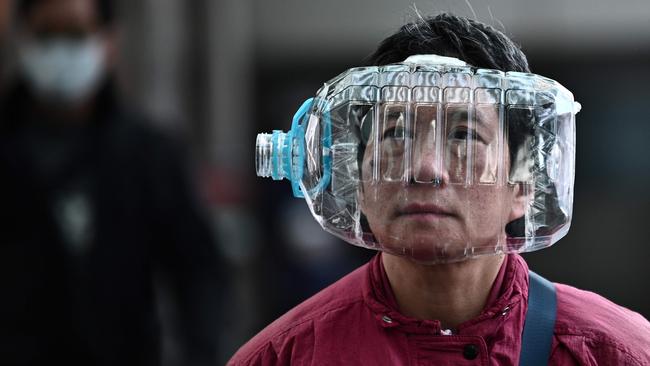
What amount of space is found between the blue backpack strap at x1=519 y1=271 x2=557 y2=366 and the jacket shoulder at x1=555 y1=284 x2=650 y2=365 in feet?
0.07

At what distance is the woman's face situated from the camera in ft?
9.84

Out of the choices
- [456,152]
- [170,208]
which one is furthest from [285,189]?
[456,152]

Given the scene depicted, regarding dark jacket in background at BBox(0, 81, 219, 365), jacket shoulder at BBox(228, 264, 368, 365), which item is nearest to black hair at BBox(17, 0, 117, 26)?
dark jacket in background at BBox(0, 81, 219, 365)

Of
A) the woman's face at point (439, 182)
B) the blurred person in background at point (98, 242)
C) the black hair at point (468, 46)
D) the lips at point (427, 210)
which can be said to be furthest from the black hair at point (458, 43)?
the blurred person in background at point (98, 242)

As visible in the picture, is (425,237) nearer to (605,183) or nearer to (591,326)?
(591,326)

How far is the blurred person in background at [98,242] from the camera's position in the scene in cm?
484

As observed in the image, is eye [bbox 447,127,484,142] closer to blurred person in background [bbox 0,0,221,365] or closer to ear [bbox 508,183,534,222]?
ear [bbox 508,183,534,222]

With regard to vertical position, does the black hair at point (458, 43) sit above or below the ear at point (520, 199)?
above

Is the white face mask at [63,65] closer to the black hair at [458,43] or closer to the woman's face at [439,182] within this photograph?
the black hair at [458,43]

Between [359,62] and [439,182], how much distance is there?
9.59 metres

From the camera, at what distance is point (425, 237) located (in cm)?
298

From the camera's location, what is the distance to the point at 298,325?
3107 millimetres

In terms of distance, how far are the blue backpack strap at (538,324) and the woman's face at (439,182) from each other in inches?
5.9

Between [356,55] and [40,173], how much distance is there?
8083 mm
